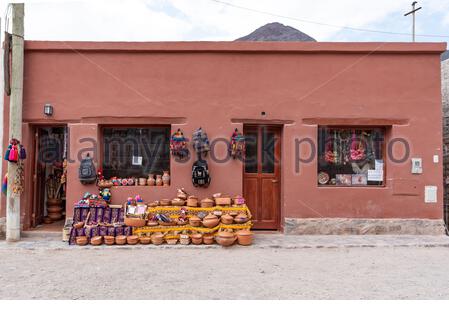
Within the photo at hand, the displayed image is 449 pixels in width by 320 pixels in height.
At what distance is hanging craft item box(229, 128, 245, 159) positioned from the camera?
21.2ft

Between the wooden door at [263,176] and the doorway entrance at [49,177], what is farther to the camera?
the doorway entrance at [49,177]

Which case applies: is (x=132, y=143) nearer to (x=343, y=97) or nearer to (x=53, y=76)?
(x=53, y=76)

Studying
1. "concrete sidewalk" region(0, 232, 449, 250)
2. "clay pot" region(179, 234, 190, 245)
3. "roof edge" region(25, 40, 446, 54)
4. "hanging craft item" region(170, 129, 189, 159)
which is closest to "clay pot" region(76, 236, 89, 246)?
"concrete sidewalk" region(0, 232, 449, 250)

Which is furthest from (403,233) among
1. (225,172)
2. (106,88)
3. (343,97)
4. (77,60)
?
(77,60)

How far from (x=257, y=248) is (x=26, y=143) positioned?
16.8ft

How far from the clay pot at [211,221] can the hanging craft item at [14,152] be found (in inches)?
146

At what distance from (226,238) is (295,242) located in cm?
135

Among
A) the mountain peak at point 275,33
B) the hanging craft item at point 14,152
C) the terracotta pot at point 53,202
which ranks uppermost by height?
the mountain peak at point 275,33

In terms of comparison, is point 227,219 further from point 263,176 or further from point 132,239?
point 132,239

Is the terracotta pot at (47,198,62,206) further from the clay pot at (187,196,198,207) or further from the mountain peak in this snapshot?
the mountain peak

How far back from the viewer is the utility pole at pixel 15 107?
6137 millimetres

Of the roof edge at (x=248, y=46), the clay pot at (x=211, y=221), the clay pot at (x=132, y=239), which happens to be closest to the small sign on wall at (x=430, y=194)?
the roof edge at (x=248, y=46)

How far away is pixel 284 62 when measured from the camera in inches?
265

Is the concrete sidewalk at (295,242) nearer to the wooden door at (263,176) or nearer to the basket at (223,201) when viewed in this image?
the wooden door at (263,176)
